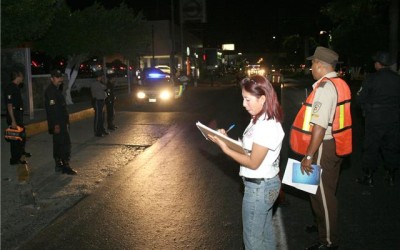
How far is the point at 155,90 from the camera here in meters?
21.3

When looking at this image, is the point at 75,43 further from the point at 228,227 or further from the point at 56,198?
the point at 228,227

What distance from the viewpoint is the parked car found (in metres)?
21.4

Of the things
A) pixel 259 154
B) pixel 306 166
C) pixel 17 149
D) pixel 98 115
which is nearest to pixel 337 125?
pixel 306 166

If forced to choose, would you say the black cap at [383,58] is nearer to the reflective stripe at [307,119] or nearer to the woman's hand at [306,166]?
the reflective stripe at [307,119]

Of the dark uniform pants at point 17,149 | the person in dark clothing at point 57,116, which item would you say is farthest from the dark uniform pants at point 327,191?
the dark uniform pants at point 17,149

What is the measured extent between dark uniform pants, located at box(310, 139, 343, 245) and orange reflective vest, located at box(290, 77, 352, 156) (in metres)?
0.09

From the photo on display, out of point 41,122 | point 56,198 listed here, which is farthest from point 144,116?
point 56,198

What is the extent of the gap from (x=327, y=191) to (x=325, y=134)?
1.87 ft

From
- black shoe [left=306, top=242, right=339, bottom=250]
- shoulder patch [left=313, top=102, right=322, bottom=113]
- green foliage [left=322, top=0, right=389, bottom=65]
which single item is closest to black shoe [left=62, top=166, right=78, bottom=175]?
black shoe [left=306, top=242, right=339, bottom=250]

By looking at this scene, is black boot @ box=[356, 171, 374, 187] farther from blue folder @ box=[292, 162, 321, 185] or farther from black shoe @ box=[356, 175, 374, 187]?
blue folder @ box=[292, 162, 321, 185]

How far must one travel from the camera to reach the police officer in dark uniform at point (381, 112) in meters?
6.28

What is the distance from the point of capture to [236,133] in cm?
1212

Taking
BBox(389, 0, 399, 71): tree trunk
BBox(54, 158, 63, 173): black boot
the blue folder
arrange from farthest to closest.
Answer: BBox(389, 0, 399, 71): tree trunk
BBox(54, 158, 63, 173): black boot
the blue folder

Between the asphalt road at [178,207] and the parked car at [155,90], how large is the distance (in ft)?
37.8
